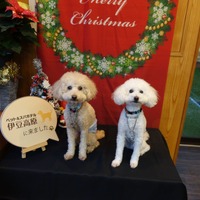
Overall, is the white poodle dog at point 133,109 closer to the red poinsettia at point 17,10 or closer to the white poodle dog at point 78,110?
the white poodle dog at point 78,110

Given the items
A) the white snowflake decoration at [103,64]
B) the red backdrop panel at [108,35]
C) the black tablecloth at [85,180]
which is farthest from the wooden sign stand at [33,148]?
the white snowflake decoration at [103,64]

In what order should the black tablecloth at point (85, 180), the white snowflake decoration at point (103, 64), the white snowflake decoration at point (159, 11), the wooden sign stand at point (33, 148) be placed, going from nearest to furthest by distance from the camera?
the black tablecloth at point (85, 180) → the wooden sign stand at point (33, 148) → the white snowflake decoration at point (159, 11) → the white snowflake decoration at point (103, 64)

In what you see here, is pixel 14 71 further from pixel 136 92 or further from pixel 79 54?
pixel 136 92

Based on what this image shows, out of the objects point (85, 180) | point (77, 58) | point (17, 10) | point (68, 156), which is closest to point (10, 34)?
point (17, 10)

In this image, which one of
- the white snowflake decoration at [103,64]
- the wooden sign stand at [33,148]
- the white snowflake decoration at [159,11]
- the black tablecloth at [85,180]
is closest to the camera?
the black tablecloth at [85,180]

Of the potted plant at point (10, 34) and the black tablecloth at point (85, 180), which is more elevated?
the potted plant at point (10, 34)

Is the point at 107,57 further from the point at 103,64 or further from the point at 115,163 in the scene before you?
the point at 115,163

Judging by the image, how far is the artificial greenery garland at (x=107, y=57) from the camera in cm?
140

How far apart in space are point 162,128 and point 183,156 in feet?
2.26

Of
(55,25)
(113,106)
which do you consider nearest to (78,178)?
(113,106)

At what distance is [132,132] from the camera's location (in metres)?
1.18

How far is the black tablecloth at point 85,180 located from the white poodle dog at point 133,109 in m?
0.08

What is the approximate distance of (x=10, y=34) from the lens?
1268 mm

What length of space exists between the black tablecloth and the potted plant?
50 centimetres
